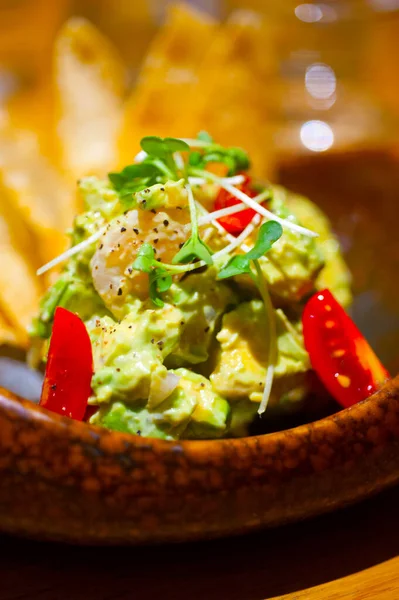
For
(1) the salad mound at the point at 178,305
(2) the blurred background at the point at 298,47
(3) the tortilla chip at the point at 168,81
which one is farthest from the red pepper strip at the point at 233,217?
(2) the blurred background at the point at 298,47

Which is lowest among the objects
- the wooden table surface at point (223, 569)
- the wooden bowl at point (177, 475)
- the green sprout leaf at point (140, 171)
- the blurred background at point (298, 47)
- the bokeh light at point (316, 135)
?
Result: the wooden table surface at point (223, 569)

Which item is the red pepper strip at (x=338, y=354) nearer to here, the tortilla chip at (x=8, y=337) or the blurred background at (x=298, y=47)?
the tortilla chip at (x=8, y=337)

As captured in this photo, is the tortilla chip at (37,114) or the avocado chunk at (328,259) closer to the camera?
the avocado chunk at (328,259)

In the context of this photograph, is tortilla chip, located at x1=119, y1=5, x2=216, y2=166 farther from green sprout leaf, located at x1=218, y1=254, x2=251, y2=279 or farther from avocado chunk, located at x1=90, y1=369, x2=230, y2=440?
avocado chunk, located at x1=90, y1=369, x2=230, y2=440

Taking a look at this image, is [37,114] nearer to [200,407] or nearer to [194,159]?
[194,159]

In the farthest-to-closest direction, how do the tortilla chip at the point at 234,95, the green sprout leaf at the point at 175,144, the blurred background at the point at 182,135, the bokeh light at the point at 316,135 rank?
the bokeh light at the point at 316,135
the tortilla chip at the point at 234,95
the blurred background at the point at 182,135
the green sprout leaf at the point at 175,144

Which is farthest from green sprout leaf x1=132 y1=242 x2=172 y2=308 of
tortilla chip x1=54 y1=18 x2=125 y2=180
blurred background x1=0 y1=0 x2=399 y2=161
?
blurred background x1=0 y1=0 x2=399 y2=161
